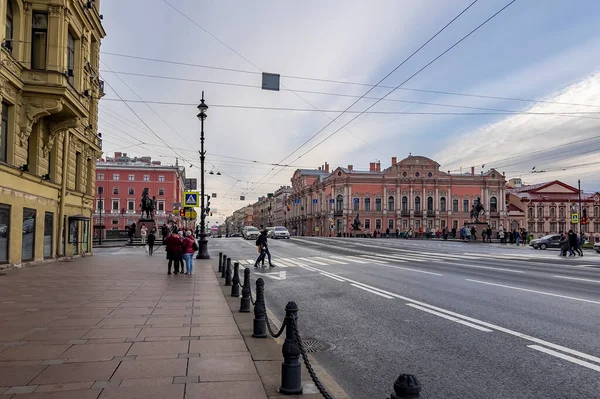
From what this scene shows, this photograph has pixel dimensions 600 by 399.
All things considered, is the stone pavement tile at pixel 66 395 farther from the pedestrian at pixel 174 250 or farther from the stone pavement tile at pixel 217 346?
the pedestrian at pixel 174 250

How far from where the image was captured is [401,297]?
11148 millimetres

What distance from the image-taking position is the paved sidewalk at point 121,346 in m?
4.78

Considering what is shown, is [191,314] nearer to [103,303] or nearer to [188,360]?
[103,303]

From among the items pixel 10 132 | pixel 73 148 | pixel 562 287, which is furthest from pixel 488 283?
pixel 73 148

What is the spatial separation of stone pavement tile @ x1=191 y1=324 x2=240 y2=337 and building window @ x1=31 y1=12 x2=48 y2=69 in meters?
16.4

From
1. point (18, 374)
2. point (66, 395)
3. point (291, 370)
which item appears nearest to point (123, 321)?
point (18, 374)

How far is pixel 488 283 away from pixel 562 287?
6.16ft

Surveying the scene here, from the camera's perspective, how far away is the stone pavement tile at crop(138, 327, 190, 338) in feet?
23.5

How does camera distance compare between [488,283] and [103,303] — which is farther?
[488,283]

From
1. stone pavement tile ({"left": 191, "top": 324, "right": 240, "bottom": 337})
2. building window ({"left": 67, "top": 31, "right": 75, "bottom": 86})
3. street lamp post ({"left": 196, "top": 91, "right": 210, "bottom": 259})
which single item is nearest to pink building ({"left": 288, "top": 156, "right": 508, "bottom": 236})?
street lamp post ({"left": 196, "top": 91, "right": 210, "bottom": 259})

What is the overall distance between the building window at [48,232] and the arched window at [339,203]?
243 feet

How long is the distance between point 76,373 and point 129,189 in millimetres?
93338

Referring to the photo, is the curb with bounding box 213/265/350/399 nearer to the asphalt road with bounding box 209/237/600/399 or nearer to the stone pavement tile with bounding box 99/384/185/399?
the asphalt road with bounding box 209/237/600/399

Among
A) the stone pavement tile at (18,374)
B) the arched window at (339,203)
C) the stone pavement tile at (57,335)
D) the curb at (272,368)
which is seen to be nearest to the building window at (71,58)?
the stone pavement tile at (57,335)
